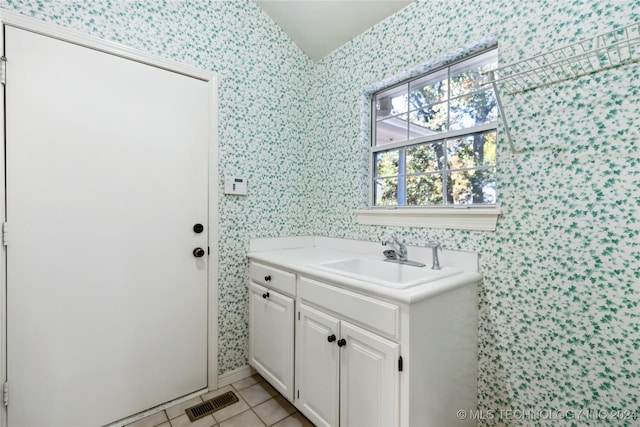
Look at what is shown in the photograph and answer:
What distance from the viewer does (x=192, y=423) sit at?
5.56 ft

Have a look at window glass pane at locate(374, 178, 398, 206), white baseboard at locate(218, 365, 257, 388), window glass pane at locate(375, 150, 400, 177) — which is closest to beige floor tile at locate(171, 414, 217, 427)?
white baseboard at locate(218, 365, 257, 388)

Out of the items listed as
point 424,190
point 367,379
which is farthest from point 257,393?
point 424,190

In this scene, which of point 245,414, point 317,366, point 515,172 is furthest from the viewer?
point 245,414

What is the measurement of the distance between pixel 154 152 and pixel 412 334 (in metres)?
1.72

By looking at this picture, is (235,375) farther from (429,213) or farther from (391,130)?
(391,130)

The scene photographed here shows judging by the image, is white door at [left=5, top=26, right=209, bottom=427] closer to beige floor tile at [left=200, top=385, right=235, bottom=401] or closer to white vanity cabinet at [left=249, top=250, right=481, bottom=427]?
beige floor tile at [left=200, top=385, right=235, bottom=401]

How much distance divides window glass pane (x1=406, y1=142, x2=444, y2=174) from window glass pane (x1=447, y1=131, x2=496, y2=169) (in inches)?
2.7

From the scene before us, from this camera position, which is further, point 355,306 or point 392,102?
point 392,102

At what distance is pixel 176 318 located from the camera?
73.8 inches

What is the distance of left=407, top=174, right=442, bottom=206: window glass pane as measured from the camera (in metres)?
1.83

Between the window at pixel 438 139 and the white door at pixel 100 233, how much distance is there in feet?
4.18

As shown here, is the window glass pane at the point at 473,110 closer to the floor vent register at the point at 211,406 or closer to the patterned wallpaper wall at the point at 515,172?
the patterned wallpaper wall at the point at 515,172

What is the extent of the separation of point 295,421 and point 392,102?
217 cm

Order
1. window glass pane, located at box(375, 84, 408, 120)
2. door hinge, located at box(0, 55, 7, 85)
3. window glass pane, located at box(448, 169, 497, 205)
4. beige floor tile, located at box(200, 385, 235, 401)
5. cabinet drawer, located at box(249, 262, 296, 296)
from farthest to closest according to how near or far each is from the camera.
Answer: window glass pane, located at box(375, 84, 408, 120) < beige floor tile, located at box(200, 385, 235, 401) < cabinet drawer, located at box(249, 262, 296, 296) < window glass pane, located at box(448, 169, 497, 205) < door hinge, located at box(0, 55, 7, 85)
